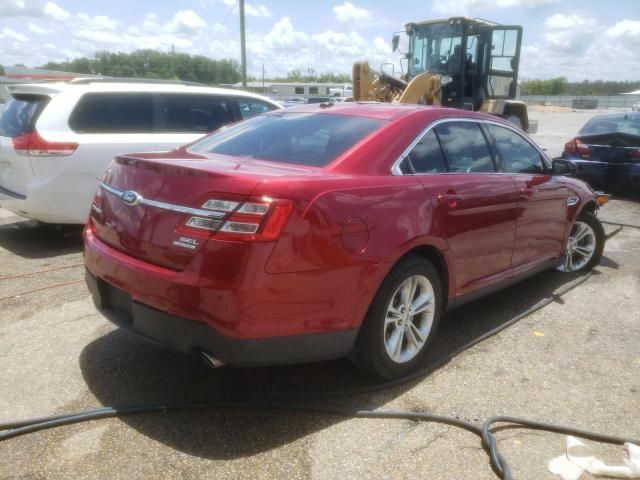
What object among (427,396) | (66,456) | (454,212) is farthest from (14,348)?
(454,212)

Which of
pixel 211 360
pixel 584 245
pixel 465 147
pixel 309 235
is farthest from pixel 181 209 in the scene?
pixel 584 245

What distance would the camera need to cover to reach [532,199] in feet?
13.9

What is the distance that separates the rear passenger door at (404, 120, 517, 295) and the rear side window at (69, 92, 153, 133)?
12.4 ft

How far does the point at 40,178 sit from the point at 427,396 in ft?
14.1

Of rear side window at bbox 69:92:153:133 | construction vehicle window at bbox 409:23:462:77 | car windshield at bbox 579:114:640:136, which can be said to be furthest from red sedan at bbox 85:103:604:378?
construction vehicle window at bbox 409:23:462:77

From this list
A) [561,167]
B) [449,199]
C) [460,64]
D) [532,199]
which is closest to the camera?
[449,199]

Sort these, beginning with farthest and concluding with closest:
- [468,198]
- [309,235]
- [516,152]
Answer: [516,152], [468,198], [309,235]

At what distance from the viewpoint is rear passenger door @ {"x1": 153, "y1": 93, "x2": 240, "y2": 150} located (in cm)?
624

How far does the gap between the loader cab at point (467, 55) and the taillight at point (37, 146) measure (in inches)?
322

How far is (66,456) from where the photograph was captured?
2443 mm

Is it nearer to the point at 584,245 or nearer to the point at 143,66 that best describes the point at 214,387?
the point at 584,245

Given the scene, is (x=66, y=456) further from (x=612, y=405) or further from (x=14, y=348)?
(x=612, y=405)

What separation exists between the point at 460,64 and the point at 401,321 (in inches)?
378

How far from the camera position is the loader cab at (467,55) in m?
11.4
